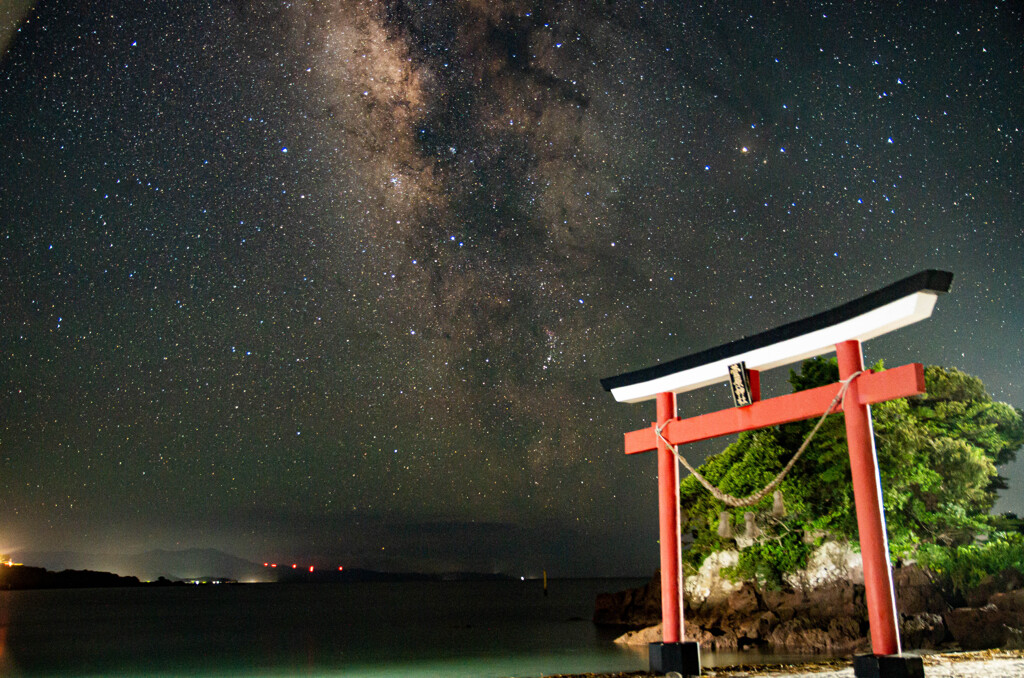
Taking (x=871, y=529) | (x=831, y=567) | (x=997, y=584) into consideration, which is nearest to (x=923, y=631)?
(x=997, y=584)

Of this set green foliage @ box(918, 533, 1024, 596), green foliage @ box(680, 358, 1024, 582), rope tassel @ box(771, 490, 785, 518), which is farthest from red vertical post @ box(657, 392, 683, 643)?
green foliage @ box(918, 533, 1024, 596)

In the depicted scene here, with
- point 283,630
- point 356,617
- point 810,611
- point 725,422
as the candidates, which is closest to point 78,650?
point 283,630

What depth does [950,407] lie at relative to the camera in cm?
2044

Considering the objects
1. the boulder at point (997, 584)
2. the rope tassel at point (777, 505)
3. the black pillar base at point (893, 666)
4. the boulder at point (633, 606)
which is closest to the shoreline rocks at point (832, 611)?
the boulder at point (997, 584)

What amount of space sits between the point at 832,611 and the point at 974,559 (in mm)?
4487

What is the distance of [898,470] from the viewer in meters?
18.3

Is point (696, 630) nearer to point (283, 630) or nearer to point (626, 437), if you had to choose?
point (626, 437)

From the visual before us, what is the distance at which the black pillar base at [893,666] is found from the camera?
7977 millimetres

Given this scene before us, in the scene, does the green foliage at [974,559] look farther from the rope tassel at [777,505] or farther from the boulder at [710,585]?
the boulder at [710,585]

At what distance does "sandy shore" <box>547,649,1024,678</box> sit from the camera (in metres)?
9.53

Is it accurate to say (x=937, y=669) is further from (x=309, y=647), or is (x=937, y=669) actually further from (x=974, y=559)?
(x=309, y=647)

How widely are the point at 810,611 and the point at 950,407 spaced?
25.8 feet

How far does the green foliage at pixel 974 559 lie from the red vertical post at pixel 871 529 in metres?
12.6

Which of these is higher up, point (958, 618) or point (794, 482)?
point (794, 482)
